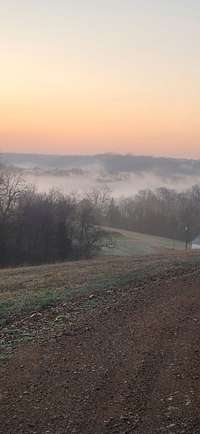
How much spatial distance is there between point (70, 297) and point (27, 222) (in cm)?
5110

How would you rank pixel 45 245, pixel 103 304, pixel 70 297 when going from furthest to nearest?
pixel 45 245 → pixel 70 297 → pixel 103 304

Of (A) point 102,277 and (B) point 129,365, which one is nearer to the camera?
(B) point 129,365

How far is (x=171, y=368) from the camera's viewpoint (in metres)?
7.64

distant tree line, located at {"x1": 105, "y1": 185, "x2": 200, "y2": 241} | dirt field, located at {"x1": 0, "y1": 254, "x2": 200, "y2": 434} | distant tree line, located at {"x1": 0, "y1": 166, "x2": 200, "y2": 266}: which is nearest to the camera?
dirt field, located at {"x1": 0, "y1": 254, "x2": 200, "y2": 434}

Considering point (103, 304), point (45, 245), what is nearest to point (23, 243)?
point (45, 245)

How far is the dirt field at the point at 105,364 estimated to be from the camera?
6.29 m

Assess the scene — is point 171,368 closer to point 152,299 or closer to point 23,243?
point 152,299

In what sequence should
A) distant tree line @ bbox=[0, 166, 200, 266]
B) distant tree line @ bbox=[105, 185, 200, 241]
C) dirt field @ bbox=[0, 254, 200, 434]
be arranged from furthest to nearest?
distant tree line @ bbox=[105, 185, 200, 241] < distant tree line @ bbox=[0, 166, 200, 266] < dirt field @ bbox=[0, 254, 200, 434]

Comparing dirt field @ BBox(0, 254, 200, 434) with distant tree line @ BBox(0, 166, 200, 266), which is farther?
distant tree line @ BBox(0, 166, 200, 266)

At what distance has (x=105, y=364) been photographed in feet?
26.3

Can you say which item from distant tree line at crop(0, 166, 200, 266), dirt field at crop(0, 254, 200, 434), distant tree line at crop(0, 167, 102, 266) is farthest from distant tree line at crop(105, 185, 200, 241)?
dirt field at crop(0, 254, 200, 434)

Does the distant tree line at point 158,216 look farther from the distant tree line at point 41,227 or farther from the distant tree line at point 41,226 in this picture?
the distant tree line at point 41,227

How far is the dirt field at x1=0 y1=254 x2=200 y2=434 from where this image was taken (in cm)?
629

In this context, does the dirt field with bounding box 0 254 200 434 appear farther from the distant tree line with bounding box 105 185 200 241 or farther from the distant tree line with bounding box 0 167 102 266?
the distant tree line with bounding box 105 185 200 241
